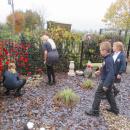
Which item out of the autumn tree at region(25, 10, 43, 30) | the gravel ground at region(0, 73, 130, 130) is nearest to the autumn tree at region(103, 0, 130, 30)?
the gravel ground at region(0, 73, 130, 130)

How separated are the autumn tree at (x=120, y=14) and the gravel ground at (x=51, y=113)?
1789cm

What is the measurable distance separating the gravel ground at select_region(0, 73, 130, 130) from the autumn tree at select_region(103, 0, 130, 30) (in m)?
17.9

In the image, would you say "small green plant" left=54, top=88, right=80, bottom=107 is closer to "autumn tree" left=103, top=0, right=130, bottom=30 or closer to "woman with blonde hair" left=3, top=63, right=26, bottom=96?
"woman with blonde hair" left=3, top=63, right=26, bottom=96

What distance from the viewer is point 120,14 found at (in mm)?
25219

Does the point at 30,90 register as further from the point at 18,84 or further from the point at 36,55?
the point at 36,55

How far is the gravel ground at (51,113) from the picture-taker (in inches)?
213

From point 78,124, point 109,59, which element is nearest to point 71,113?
point 78,124

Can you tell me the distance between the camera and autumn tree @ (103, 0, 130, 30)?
81.0 ft

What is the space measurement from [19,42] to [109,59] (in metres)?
4.65

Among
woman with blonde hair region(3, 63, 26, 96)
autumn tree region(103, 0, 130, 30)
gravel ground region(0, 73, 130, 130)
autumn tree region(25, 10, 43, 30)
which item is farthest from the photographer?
autumn tree region(25, 10, 43, 30)

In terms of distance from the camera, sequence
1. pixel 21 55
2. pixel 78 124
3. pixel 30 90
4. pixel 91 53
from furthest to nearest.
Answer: pixel 91 53
pixel 21 55
pixel 30 90
pixel 78 124

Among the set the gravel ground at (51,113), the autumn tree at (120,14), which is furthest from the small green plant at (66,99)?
the autumn tree at (120,14)

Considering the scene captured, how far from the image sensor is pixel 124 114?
6.39 m

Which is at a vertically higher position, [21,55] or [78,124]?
[21,55]
